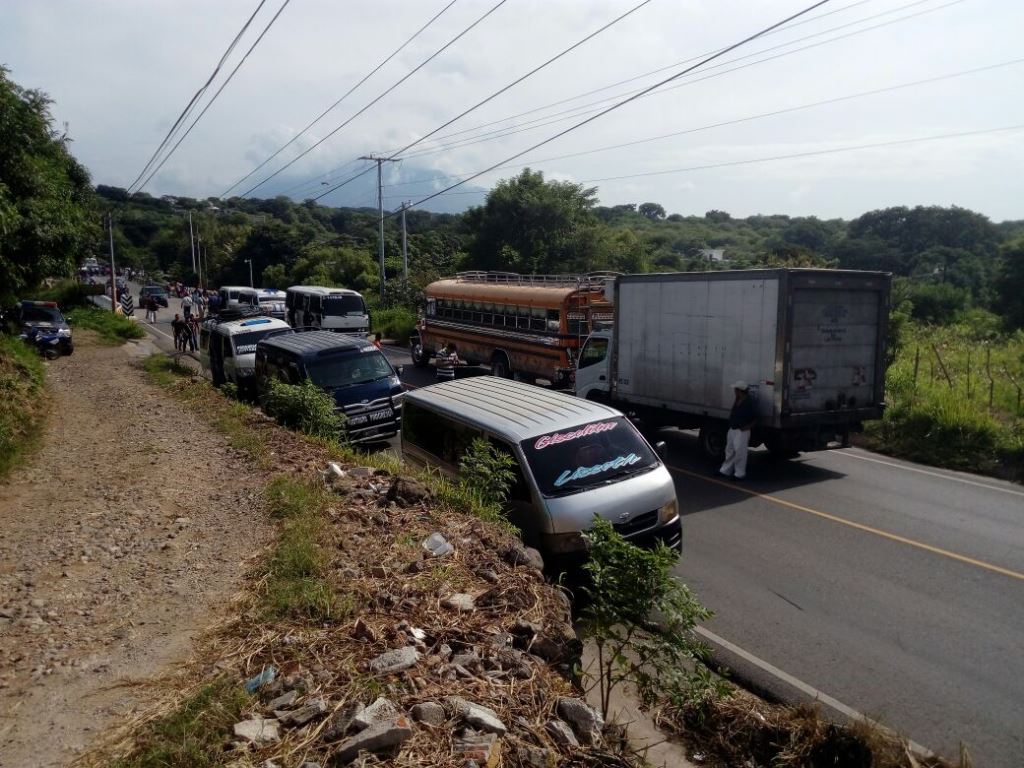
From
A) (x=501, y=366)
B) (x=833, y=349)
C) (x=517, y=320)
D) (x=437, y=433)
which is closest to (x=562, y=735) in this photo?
(x=437, y=433)

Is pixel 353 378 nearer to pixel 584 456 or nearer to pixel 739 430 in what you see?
pixel 739 430

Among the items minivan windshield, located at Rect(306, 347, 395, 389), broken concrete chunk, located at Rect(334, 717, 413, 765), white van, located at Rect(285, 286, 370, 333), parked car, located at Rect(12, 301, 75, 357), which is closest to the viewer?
broken concrete chunk, located at Rect(334, 717, 413, 765)

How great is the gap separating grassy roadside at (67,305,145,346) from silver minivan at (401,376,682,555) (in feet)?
88.7

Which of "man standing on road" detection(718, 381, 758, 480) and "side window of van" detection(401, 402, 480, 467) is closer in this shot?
"side window of van" detection(401, 402, 480, 467)

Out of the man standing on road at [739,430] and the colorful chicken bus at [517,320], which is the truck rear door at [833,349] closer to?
the man standing on road at [739,430]

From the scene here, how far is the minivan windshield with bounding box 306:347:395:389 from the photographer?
1301 cm

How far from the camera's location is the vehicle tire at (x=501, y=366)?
20.8 meters

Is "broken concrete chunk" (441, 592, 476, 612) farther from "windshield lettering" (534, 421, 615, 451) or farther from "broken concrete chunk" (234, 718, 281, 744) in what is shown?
"windshield lettering" (534, 421, 615, 451)

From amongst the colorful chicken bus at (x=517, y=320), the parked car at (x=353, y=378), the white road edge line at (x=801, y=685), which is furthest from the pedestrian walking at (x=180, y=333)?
the white road edge line at (x=801, y=685)

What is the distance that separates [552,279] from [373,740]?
60.4 feet

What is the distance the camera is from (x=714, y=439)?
41.8 ft

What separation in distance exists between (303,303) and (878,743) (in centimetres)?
2853

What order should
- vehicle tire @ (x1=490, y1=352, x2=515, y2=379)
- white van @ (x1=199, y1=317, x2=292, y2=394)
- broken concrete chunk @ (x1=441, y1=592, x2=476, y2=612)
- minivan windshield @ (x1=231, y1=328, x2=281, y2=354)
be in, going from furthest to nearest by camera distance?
vehicle tire @ (x1=490, y1=352, x2=515, y2=379), minivan windshield @ (x1=231, y1=328, x2=281, y2=354), white van @ (x1=199, y1=317, x2=292, y2=394), broken concrete chunk @ (x1=441, y1=592, x2=476, y2=612)

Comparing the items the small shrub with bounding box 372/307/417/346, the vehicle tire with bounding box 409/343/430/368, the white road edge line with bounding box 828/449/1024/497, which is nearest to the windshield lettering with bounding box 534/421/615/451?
the white road edge line with bounding box 828/449/1024/497
